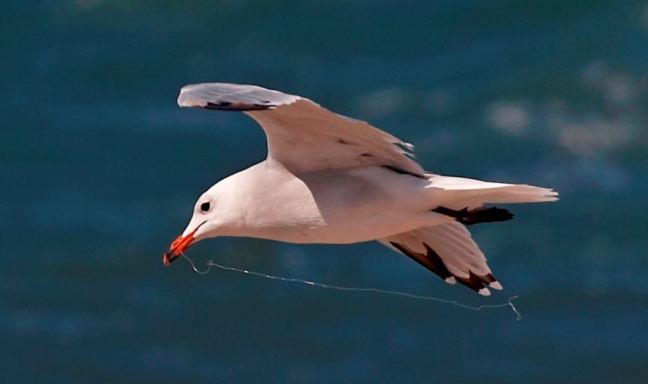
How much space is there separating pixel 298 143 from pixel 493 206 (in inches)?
26.7

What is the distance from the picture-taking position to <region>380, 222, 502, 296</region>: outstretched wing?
6461 millimetres

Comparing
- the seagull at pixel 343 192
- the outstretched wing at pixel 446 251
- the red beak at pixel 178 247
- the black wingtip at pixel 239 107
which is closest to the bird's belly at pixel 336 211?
the seagull at pixel 343 192

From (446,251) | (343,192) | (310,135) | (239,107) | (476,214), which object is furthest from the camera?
(446,251)

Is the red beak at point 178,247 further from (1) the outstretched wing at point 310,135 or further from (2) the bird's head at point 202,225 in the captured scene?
(1) the outstretched wing at point 310,135

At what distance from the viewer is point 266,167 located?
236 inches

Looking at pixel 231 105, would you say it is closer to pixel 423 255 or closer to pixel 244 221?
pixel 244 221

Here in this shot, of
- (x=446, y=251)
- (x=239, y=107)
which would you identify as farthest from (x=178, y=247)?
(x=239, y=107)

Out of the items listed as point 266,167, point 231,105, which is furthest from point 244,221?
point 231,105

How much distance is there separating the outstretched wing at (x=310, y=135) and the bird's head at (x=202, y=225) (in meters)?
0.28

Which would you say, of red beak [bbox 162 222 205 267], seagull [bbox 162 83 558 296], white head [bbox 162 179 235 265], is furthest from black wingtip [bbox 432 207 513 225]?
red beak [bbox 162 222 205 267]

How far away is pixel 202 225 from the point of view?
6.18 metres

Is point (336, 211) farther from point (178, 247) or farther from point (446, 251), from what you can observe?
point (446, 251)

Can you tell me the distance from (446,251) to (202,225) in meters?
0.85

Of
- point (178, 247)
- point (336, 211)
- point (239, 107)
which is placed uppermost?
point (239, 107)
